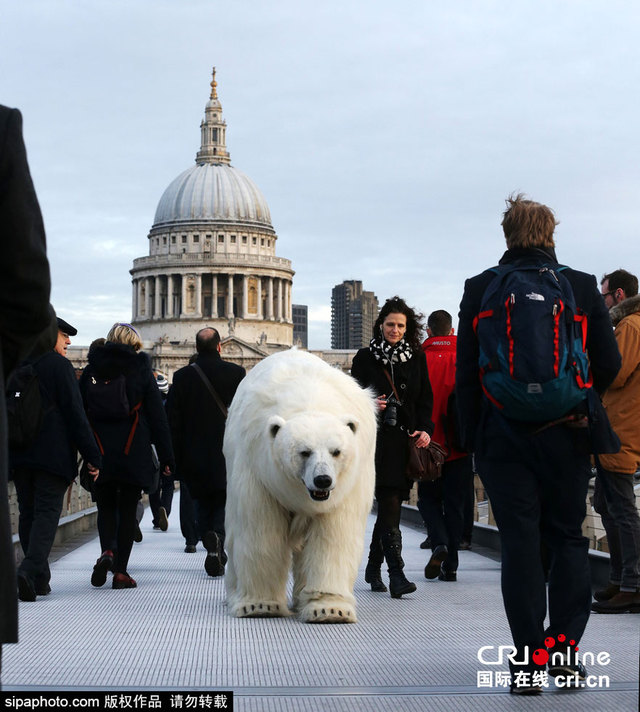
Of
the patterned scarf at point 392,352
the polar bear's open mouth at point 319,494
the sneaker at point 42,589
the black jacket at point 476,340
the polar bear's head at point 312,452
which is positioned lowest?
the sneaker at point 42,589

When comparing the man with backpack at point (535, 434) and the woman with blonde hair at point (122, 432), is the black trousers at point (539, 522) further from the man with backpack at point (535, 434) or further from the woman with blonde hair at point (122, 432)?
the woman with blonde hair at point (122, 432)

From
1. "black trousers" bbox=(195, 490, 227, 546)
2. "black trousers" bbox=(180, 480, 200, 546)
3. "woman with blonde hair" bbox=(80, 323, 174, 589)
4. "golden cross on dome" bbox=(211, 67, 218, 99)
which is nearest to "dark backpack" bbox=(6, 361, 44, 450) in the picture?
"woman with blonde hair" bbox=(80, 323, 174, 589)

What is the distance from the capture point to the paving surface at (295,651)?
18.1 feet

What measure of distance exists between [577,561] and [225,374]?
6098mm

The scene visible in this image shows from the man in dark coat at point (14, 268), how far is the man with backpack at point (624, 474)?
5630mm

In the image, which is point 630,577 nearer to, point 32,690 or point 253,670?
point 253,670

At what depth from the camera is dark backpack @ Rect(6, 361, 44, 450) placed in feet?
28.4

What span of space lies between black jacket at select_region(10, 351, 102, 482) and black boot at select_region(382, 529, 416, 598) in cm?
220

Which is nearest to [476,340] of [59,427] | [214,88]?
[59,427]

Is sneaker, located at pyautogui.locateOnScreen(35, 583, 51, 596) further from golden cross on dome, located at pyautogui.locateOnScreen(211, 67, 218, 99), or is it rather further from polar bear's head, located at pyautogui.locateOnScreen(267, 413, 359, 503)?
golden cross on dome, located at pyautogui.locateOnScreen(211, 67, 218, 99)

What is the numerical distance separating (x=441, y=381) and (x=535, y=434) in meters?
5.74

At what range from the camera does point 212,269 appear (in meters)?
137

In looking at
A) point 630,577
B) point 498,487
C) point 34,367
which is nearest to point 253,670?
point 498,487

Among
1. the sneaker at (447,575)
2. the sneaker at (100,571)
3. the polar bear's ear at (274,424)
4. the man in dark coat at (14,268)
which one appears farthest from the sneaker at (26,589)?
the man in dark coat at (14,268)
